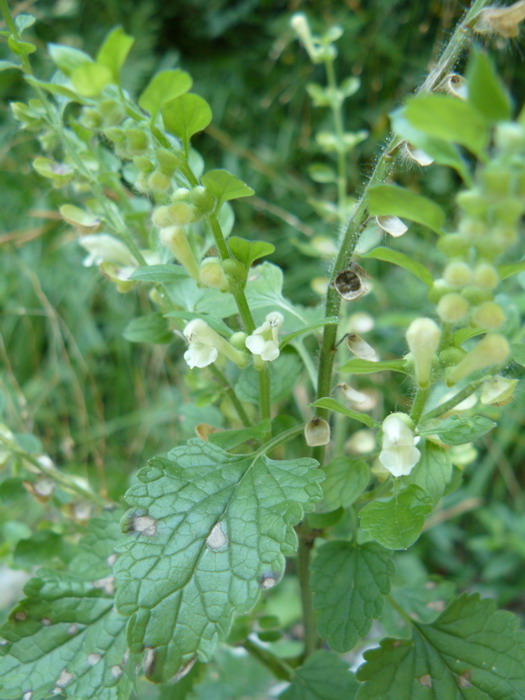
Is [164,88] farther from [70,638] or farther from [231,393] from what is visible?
[70,638]

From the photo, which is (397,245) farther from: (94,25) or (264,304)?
(264,304)

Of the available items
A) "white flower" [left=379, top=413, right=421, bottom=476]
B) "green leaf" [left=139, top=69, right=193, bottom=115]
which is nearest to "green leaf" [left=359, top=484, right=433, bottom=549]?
"white flower" [left=379, top=413, right=421, bottom=476]

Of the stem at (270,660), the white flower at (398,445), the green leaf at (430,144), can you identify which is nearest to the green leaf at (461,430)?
the white flower at (398,445)

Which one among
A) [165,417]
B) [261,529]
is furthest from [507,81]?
[261,529]

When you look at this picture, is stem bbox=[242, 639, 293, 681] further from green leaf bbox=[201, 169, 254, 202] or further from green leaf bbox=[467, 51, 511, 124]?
green leaf bbox=[467, 51, 511, 124]

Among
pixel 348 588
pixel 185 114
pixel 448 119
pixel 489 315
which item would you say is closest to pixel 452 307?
pixel 489 315

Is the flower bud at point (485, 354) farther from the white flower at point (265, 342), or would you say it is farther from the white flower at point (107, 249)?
the white flower at point (107, 249)

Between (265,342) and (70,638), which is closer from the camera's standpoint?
(265,342)
